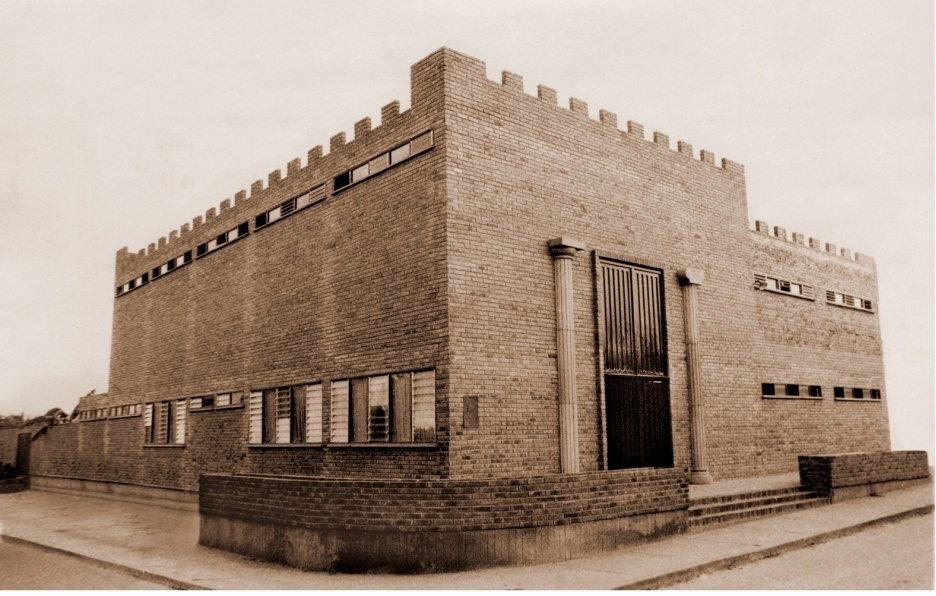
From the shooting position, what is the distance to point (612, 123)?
604 inches

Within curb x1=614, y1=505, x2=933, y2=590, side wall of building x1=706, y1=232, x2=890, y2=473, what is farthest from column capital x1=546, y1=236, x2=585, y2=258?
curb x1=614, y1=505, x2=933, y2=590

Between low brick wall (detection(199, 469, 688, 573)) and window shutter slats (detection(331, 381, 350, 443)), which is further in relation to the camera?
window shutter slats (detection(331, 381, 350, 443))

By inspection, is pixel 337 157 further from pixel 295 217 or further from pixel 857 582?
pixel 857 582

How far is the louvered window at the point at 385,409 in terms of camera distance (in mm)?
12305

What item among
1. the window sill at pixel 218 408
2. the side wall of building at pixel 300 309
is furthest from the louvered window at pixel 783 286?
the window sill at pixel 218 408

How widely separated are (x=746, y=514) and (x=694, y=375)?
357cm

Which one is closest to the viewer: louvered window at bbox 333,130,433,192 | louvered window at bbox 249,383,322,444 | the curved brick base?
the curved brick base

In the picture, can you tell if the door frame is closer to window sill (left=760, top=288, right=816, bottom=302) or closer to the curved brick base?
the curved brick base

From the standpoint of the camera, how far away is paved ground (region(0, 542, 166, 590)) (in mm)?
9391

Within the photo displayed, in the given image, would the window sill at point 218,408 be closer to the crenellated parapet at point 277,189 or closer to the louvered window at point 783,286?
the crenellated parapet at point 277,189

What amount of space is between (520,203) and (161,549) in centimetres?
824

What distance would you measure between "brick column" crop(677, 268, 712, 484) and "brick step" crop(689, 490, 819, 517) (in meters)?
1.64

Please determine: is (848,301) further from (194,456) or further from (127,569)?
(127,569)

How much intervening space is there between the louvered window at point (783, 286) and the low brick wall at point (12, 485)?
27.6 meters
